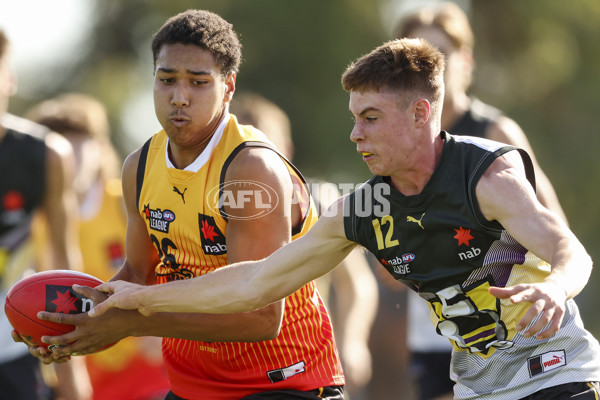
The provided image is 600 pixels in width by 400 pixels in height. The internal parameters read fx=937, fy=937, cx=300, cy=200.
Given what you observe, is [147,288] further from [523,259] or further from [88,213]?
[88,213]

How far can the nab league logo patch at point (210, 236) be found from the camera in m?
4.73

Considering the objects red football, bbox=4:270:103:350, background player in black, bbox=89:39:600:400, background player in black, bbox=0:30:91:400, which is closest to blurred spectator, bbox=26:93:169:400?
background player in black, bbox=0:30:91:400

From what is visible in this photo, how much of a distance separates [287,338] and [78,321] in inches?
41.7

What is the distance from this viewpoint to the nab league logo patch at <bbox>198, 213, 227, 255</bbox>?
4.73m

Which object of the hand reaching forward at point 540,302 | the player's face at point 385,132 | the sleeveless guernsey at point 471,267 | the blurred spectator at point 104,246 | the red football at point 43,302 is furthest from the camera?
the blurred spectator at point 104,246

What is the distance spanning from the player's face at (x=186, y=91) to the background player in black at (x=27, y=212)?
2.50 metres

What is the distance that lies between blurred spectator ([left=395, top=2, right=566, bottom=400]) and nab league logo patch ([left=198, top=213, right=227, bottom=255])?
2556mm

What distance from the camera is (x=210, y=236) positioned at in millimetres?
4758

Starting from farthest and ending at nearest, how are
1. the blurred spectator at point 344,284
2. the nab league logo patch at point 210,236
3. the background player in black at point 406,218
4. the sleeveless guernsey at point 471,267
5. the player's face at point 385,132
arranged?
the blurred spectator at point 344,284 < the nab league logo patch at point 210,236 < the player's face at point 385,132 < the sleeveless guernsey at point 471,267 < the background player in black at point 406,218

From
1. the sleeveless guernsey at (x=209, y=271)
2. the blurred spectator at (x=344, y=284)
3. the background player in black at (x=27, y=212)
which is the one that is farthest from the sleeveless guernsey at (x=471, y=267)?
the background player in black at (x=27, y=212)

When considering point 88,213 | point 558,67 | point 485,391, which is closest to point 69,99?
point 88,213

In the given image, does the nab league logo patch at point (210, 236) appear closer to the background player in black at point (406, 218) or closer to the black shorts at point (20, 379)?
the background player in black at point (406, 218)

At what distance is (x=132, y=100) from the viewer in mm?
21594

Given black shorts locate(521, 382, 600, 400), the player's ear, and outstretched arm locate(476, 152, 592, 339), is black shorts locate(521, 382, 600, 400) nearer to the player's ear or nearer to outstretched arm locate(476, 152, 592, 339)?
outstretched arm locate(476, 152, 592, 339)
